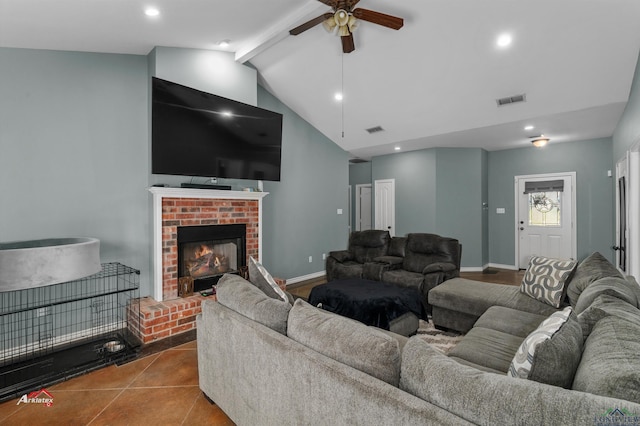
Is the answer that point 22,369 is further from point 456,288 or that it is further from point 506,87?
point 506,87

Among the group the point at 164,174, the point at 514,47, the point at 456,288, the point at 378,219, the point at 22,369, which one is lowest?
the point at 22,369

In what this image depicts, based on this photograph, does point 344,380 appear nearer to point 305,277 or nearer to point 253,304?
point 253,304

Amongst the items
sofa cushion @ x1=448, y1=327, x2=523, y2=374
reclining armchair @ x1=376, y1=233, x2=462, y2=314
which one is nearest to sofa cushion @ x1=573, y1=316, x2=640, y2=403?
sofa cushion @ x1=448, y1=327, x2=523, y2=374

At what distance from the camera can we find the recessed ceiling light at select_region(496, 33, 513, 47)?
10.6 feet

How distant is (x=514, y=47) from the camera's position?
11.0 feet

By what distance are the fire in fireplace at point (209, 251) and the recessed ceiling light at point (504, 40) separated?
11.6 ft

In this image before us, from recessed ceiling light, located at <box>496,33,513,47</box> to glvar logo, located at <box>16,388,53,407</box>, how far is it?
4836 millimetres

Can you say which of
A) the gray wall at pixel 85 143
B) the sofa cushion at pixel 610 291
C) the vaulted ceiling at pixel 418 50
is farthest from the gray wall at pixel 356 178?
the sofa cushion at pixel 610 291

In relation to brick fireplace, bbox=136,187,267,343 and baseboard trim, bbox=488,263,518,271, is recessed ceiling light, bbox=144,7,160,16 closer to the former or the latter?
brick fireplace, bbox=136,187,267,343

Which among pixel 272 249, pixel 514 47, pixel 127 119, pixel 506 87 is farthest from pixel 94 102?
pixel 506 87

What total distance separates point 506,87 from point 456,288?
2528mm

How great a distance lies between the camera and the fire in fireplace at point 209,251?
146 inches

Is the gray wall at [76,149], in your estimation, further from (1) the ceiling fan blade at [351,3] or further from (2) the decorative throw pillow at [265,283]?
(1) the ceiling fan blade at [351,3]

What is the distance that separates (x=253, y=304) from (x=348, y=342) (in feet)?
2.14
